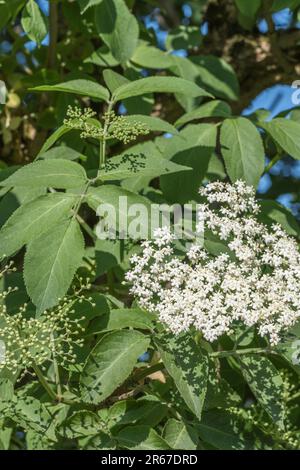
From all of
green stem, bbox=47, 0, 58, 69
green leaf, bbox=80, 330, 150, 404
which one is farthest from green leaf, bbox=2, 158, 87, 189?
green stem, bbox=47, 0, 58, 69

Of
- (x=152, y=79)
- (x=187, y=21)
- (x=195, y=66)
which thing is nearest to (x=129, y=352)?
(x=152, y=79)

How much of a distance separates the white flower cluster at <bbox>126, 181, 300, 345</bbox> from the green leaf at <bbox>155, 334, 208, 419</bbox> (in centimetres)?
6

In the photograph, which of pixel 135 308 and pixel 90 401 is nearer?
pixel 90 401

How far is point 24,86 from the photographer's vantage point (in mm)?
2473

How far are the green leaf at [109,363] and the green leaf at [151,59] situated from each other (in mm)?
1003

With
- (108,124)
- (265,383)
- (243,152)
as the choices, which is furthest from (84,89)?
(265,383)

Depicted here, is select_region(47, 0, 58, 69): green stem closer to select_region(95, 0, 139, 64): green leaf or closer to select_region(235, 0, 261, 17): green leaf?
select_region(95, 0, 139, 64): green leaf

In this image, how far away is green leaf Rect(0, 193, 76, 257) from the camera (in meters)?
1.49

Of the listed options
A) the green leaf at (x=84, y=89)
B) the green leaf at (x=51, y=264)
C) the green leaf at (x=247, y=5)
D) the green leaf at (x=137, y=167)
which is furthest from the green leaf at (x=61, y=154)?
the green leaf at (x=247, y=5)

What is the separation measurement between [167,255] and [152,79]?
41 cm

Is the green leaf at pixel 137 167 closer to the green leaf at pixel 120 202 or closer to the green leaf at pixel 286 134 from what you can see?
the green leaf at pixel 120 202
